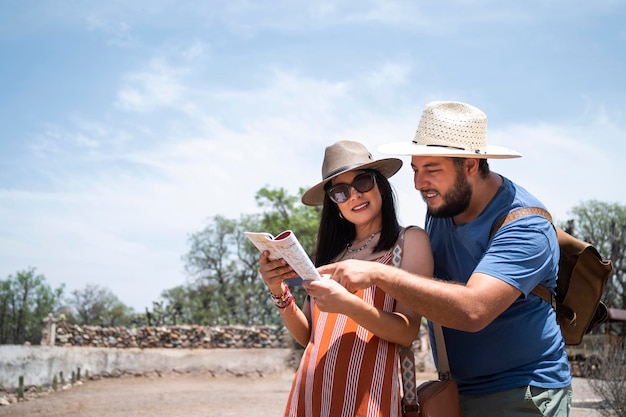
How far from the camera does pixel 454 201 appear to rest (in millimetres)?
2467

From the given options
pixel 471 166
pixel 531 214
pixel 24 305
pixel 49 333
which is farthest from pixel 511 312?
pixel 24 305

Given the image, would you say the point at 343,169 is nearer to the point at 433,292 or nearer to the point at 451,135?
the point at 451,135

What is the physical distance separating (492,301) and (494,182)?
55 centimetres

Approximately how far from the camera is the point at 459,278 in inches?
98.7

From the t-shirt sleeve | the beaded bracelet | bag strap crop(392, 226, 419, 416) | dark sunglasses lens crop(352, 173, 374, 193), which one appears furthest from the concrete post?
the t-shirt sleeve

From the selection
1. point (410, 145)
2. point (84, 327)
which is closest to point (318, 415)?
point (410, 145)

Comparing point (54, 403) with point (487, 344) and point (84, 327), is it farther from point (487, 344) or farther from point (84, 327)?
point (487, 344)

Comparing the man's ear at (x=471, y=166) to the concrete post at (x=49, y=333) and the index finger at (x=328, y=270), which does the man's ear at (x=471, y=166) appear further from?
the concrete post at (x=49, y=333)

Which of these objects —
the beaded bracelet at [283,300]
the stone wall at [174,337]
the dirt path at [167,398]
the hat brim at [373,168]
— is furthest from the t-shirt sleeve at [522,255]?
the stone wall at [174,337]

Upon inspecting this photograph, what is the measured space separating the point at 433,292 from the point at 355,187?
0.64 m

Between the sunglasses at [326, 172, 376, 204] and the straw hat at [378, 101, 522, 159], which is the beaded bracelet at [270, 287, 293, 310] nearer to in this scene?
the sunglasses at [326, 172, 376, 204]

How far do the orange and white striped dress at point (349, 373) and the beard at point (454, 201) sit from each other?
0.68 ft

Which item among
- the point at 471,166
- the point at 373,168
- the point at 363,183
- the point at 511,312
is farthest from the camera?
the point at 373,168

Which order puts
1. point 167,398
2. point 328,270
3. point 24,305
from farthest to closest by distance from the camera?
point 24,305 → point 167,398 → point 328,270
